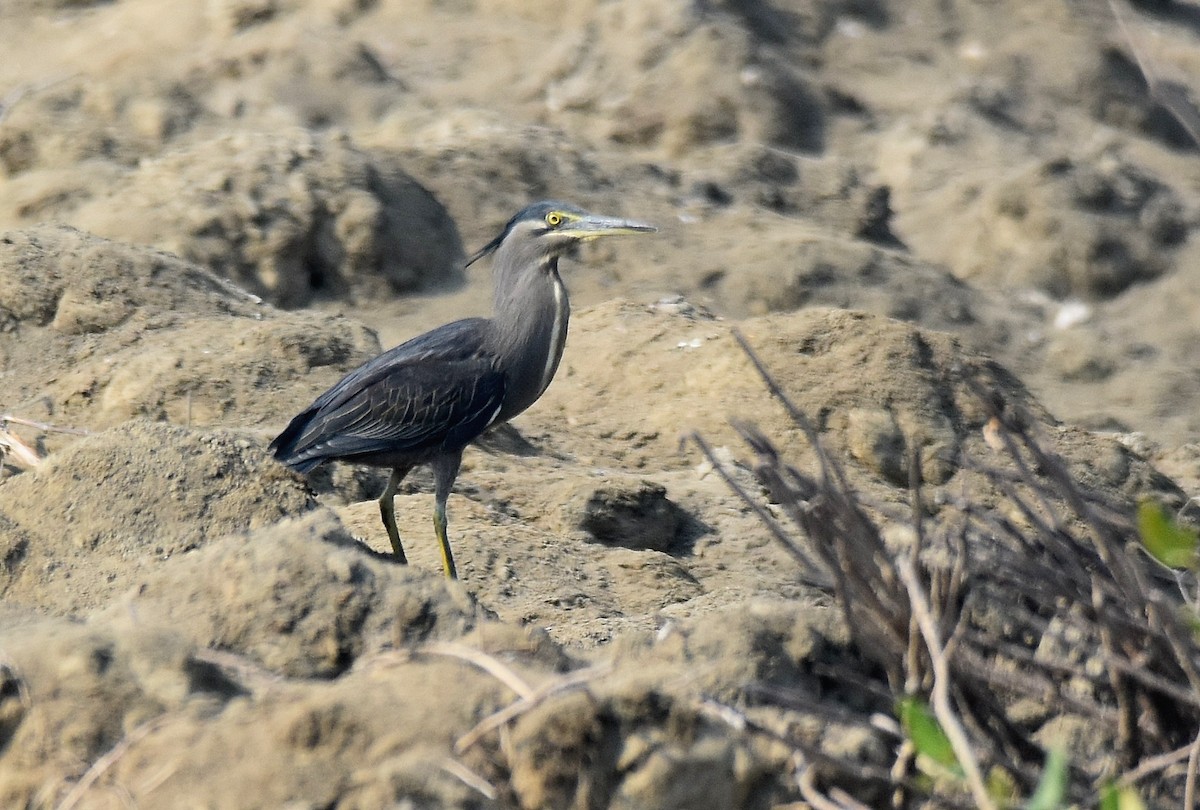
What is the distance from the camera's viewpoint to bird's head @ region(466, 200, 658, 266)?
20.8 ft

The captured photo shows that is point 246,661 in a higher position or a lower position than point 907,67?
higher

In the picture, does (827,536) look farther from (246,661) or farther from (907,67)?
(907,67)

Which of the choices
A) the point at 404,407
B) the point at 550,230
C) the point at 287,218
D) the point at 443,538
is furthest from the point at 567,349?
the point at 443,538

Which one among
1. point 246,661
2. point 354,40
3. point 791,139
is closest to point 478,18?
point 354,40

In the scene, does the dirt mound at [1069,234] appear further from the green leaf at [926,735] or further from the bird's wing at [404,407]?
the green leaf at [926,735]

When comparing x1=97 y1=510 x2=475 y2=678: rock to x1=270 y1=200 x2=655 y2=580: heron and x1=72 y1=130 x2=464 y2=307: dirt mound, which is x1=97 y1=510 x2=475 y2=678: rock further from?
x1=72 y1=130 x2=464 y2=307: dirt mound

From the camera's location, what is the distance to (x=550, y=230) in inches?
251

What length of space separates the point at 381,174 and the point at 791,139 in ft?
11.2

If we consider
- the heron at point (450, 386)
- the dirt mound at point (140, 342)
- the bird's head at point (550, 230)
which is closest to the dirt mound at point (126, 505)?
the heron at point (450, 386)

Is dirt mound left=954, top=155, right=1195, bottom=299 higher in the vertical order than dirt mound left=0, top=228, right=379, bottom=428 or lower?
→ lower

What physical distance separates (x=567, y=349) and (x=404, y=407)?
229cm

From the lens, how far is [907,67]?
12.9 meters

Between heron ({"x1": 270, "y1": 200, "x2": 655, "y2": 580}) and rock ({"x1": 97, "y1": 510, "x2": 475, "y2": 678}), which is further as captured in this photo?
heron ({"x1": 270, "y1": 200, "x2": 655, "y2": 580})

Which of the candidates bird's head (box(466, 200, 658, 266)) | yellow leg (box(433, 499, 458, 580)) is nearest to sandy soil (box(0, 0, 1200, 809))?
yellow leg (box(433, 499, 458, 580))
